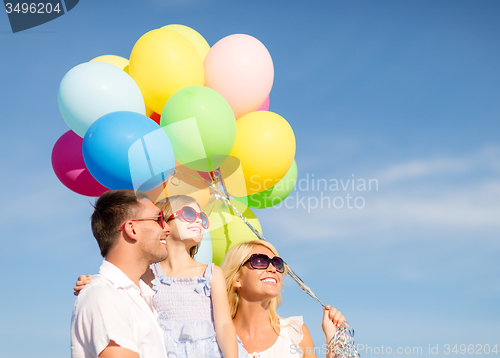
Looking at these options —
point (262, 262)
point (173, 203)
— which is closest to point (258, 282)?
point (262, 262)

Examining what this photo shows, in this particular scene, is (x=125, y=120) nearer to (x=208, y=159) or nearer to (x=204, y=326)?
(x=208, y=159)

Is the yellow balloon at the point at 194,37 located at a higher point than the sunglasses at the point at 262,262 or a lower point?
higher

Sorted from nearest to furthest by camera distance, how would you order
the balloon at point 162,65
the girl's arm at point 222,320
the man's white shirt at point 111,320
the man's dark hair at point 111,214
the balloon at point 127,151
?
the man's white shirt at point 111,320 < the man's dark hair at point 111,214 < the girl's arm at point 222,320 < the balloon at point 127,151 < the balloon at point 162,65

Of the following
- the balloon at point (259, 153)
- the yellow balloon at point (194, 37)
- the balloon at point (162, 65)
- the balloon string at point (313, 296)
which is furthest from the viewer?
the yellow balloon at point (194, 37)

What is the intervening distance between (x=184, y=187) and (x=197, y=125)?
1.90 feet

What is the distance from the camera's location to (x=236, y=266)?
399 centimetres

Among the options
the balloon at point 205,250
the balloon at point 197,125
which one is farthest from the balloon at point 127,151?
the balloon at point 205,250

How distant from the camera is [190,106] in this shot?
11.6 ft

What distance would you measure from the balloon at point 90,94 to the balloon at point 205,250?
1260mm

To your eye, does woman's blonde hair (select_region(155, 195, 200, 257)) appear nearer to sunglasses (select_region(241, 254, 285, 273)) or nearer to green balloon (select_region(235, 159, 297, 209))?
sunglasses (select_region(241, 254, 285, 273))

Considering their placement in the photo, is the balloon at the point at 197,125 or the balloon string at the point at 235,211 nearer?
the balloon at the point at 197,125

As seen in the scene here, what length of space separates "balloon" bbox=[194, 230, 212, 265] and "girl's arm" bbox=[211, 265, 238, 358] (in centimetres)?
56

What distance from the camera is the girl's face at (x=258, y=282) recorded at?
3854 mm

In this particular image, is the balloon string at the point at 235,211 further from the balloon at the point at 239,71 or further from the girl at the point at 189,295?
the balloon at the point at 239,71
